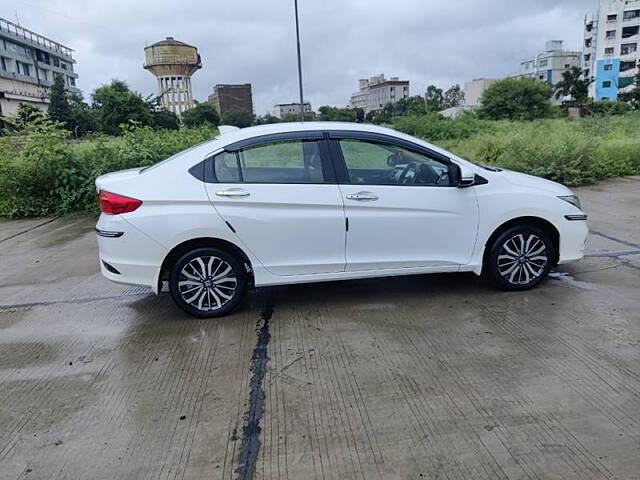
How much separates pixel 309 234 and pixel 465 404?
6.17ft

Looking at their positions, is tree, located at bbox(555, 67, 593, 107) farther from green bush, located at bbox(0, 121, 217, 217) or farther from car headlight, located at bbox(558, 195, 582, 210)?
car headlight, located at bbox(558, 195, 582, 210)

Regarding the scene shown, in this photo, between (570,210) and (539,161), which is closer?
(570,210)

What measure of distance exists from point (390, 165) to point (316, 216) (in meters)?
0.89

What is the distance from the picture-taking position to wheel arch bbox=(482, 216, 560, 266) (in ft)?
14.9

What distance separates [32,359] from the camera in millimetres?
3715

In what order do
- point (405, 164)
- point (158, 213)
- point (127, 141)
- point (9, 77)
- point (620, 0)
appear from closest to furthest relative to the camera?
1. point (158, 213)
2. point (405, 164)
3. point (127, 141)
4. point (9, 77)
5. point (620, 0)

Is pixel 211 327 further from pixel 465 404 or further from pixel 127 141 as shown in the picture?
pixel 127 141

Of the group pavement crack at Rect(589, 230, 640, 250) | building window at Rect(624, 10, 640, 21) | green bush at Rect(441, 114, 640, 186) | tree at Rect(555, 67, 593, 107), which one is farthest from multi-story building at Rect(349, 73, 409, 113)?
pavement crack at Rect(589, 230, 640, 250)

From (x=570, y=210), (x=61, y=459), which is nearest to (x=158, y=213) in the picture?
(x=61, y=459)

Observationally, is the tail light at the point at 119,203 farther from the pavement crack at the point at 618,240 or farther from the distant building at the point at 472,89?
the distant building at the point at 472,89

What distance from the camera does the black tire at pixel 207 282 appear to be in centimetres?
416

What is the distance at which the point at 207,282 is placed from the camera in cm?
423

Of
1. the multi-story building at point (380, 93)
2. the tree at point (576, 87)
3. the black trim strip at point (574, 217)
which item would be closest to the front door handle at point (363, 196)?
the black trim strip at point (574, 217)

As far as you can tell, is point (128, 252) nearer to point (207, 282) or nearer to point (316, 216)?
point (207, 282)
